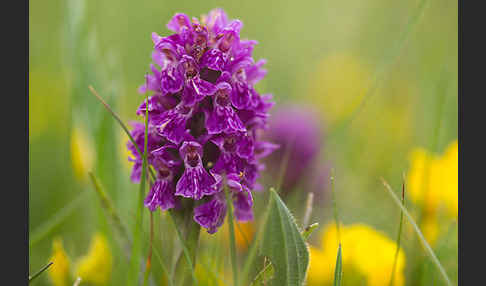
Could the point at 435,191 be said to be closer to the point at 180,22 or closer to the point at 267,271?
the point at 267,271

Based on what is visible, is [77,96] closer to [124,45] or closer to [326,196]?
[326,196]

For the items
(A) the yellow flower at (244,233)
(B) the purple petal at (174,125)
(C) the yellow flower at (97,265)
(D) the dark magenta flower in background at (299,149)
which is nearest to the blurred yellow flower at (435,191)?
(D) the dark magenta flower in background at (299,149)

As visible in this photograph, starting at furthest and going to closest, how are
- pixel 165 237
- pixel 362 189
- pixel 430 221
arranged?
pixel 362 189
pixel 430 221
pixel 165 237

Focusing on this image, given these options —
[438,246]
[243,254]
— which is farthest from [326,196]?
[438,246]

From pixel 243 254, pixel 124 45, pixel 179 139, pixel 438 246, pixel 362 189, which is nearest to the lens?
pixel 179 139

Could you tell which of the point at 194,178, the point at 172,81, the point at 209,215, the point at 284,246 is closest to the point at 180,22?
the point at 172,81

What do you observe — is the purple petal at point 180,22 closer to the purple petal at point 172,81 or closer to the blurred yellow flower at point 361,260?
the purple petal at point 172,81
